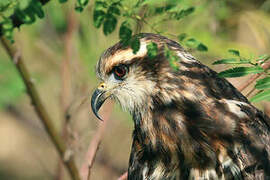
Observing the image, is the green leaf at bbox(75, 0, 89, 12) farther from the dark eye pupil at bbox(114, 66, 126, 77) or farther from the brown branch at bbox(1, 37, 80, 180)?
the brown branch at bbox(1, 37, 80, 180)

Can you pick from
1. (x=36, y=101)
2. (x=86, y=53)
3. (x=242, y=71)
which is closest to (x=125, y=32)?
(x=242, y=71)

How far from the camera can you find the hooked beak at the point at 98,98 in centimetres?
388

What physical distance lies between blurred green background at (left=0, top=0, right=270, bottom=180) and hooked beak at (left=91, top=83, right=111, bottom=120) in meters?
0.17

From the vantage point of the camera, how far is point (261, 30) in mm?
5434

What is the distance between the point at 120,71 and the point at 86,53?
1967 mm

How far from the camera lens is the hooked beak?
3882 mm

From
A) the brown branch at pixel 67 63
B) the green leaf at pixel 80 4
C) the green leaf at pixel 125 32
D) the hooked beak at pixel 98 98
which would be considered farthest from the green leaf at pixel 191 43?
the brown branch at pixel 67 63

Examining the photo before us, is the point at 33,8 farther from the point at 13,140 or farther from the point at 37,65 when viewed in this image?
the point at 13,140

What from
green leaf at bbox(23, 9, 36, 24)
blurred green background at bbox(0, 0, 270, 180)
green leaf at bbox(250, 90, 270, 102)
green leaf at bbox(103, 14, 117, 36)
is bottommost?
blurred green background at bbox(0, 0, 270, 180)

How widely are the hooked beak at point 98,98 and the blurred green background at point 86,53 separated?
0.17m

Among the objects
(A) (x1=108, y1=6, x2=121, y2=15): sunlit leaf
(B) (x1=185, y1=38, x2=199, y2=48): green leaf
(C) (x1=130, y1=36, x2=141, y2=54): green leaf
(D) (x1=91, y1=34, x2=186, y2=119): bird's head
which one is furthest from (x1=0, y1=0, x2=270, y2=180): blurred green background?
(C) (x1=130, y1=36, x2=141, y2=54): green leaf

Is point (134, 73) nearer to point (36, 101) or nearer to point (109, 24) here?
point (109, 24)

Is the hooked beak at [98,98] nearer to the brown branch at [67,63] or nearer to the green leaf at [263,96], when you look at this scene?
the green leaf at [263,96]

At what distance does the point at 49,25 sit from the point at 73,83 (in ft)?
5.71
